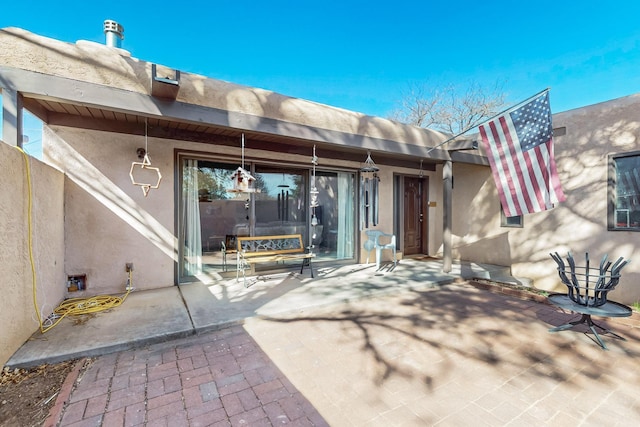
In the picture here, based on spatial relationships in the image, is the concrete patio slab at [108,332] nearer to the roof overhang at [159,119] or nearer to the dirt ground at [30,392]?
the dirt ground at [30,392]

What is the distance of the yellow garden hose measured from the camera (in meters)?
2.83

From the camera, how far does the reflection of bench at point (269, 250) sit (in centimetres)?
482

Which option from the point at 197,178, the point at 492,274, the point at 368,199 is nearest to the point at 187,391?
the point at 197,178

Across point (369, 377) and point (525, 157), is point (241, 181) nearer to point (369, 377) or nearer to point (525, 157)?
point (369, 377)

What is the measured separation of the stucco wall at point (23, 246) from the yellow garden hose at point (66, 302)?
40 millimetres

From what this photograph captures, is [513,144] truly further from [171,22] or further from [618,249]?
[171,22]

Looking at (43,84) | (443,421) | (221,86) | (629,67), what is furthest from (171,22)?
Result: (629,67)

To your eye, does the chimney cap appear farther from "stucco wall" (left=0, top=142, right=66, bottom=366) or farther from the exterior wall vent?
"stucco wall" (left=0, top=142, right=66, bottom=366)

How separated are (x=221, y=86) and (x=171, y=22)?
5480 millimetres

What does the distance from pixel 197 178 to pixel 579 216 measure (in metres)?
6.71

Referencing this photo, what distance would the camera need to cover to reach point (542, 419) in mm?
1867

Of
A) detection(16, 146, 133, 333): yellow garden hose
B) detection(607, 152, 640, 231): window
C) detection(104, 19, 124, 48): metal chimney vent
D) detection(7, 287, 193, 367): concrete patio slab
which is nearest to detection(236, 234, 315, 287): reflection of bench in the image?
detection(7, 287, 193, 367): concrete patio slab

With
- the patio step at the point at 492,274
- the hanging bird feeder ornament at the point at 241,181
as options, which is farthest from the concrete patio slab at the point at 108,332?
the patio step at the point at 492,274

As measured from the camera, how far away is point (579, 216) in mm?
5055
